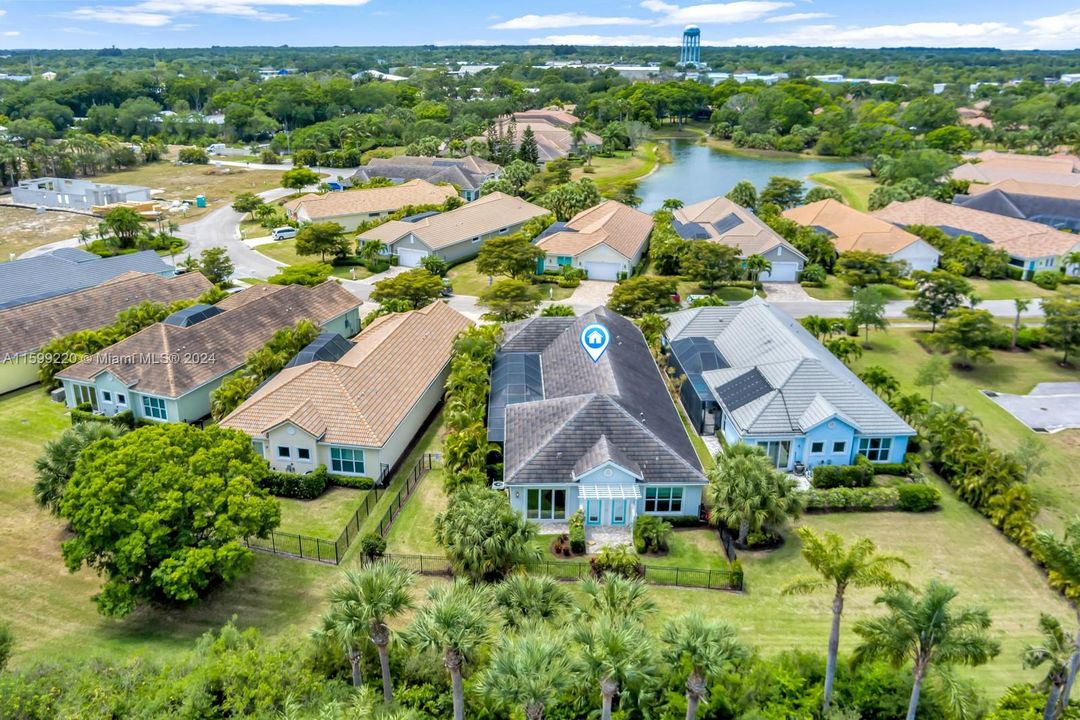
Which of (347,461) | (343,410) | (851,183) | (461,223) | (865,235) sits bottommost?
(347,461)

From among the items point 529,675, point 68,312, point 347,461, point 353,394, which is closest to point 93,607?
point 347,461

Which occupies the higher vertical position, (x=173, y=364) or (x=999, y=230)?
(x=999, y=230)

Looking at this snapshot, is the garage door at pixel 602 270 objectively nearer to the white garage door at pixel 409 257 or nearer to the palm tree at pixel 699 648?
the white garage door at pixel 409 257

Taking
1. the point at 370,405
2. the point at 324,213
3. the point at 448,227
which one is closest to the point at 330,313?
the point at 370,405

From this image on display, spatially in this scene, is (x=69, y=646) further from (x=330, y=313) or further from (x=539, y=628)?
(x=330, y=313)

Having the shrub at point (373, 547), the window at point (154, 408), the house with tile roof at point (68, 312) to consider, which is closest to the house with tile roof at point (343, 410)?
the shrub at point (373, 547)

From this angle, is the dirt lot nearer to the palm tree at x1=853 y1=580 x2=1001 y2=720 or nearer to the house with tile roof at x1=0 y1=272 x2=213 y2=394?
the house with tile roof at x1=0 y1=272 x2=213 y2=394

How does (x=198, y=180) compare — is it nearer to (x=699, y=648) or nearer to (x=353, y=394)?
(x=353, y=394)
